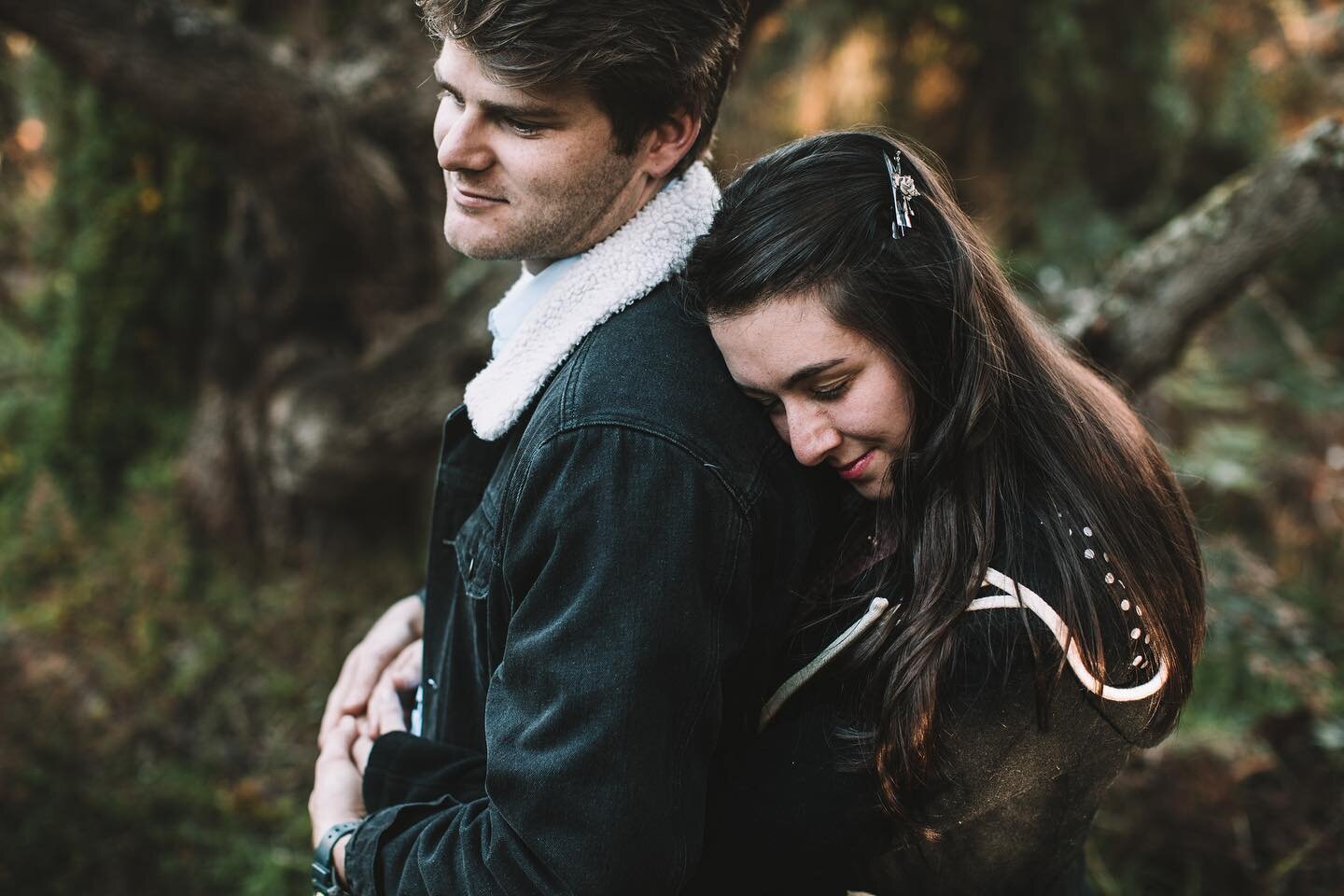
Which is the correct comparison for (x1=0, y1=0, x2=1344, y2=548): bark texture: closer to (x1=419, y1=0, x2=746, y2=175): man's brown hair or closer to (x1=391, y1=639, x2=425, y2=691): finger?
(x1=419, y1=0, x2=746, y2=175): man's brown hair

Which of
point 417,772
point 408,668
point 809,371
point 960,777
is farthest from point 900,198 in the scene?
point 408,668

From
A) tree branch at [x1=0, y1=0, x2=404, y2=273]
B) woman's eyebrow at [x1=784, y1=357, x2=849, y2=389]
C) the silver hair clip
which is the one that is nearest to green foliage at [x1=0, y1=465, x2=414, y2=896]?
tree branch at [x1=0, y1=0, x2=404, y2=273]

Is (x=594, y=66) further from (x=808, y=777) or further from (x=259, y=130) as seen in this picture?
(x=259, y=130)

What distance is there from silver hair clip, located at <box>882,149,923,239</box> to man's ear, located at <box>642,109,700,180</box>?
0.32 metres

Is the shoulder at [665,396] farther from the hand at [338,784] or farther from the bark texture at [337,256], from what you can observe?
the bark texture at [337,256]

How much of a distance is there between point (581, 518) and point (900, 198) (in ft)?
2.17

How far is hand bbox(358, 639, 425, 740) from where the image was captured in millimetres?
1796

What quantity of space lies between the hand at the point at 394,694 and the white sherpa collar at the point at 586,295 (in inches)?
21.7

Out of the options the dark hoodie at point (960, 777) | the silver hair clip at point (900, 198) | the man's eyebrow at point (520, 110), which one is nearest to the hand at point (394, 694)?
the dark hoodie at point (960, 777)

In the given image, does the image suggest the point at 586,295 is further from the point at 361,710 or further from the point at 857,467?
the point at 361,710

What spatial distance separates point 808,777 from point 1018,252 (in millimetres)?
4318

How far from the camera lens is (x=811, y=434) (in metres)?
1.39

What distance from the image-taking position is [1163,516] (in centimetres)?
150

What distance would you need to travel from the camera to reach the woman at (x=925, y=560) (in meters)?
1.30
